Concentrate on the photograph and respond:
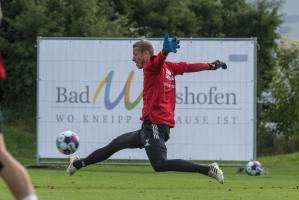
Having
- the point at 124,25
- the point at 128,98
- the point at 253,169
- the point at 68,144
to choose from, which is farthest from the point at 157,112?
the point at 124,25

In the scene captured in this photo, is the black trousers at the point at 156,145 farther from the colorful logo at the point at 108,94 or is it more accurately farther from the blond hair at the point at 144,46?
the colorful logo at the point at 108,94

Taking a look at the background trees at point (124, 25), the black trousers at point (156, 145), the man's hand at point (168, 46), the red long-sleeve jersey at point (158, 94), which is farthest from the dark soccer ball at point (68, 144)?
the man's hand at point (168, 46)

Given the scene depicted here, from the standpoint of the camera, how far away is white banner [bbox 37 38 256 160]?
74.8ft

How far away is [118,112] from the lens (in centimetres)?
2308

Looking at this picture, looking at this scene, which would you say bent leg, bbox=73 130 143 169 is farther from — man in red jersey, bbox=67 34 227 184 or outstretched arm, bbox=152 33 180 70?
outstretched arm, bbox=152 33 180 70

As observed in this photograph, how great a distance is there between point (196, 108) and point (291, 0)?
1309 inches

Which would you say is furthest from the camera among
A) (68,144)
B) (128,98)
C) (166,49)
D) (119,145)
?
(128,98)

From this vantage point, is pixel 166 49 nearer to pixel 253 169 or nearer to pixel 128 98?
pixel 253 169

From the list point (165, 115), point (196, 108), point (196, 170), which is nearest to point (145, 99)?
point (165, 115)

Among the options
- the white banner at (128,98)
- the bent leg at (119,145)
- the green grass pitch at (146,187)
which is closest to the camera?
the bent leg at (119,145)

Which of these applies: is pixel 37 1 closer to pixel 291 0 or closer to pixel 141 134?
pixel 141 134

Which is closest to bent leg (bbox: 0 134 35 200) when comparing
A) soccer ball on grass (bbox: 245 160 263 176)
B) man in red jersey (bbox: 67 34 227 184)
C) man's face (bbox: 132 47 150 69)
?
man in red jersey (bbox: 67 34 227 184)

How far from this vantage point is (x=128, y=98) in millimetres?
22938

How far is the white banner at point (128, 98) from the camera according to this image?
22812 mm
